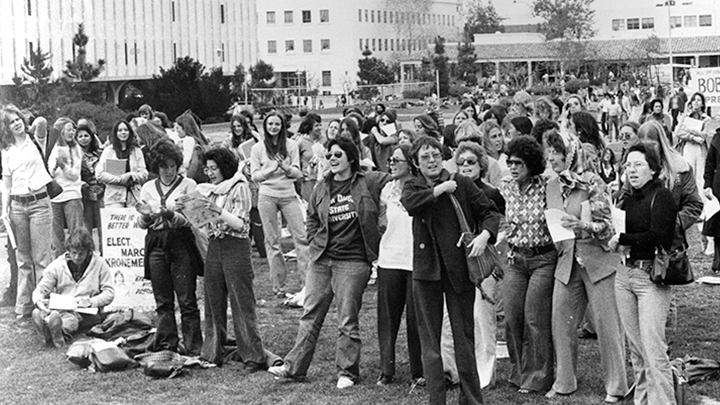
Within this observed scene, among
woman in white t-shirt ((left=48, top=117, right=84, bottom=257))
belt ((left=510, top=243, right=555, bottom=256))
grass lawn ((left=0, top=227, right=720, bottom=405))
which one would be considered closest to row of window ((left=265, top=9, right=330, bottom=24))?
woman in white t-shirt ((left=48, top=117, right=84, bottom=257))

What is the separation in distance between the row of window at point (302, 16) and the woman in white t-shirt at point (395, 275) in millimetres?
113348

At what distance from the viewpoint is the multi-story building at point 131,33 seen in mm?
47750

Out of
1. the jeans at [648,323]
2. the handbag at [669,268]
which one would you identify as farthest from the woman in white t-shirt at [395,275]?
the handbag at [669,268]

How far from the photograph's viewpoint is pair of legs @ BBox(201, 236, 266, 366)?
9.90 meters

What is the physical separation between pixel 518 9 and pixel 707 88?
145 meters

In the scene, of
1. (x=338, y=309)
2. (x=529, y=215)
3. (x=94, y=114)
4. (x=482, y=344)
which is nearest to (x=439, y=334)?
(x=482, y=344)

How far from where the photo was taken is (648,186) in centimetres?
809

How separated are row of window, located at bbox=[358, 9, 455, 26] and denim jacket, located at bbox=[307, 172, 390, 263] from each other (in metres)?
113

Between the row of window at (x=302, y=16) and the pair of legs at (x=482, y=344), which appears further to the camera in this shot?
the row of window at (x=302, y=16)

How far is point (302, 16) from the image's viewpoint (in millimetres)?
122312

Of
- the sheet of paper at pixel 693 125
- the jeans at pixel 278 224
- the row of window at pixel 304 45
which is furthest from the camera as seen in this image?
the row of window at pixel 304 45

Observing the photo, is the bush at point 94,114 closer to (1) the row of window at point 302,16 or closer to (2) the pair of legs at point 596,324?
(2) the pair of legs at point 596,324

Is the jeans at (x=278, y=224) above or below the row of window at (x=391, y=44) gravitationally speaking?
below

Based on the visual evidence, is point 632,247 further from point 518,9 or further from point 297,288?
point 518,9
